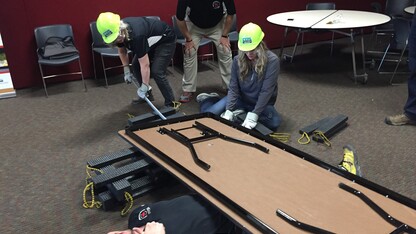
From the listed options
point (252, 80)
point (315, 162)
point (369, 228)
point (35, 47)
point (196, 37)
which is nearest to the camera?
point (369, 228)

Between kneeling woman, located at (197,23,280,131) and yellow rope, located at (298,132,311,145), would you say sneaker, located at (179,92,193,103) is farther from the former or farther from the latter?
yellow rope, located at (298,132,311,145)

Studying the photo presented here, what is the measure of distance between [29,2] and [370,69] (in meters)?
4.32

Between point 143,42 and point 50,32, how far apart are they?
1.85 metres

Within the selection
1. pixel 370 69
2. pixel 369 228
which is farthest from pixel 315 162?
pixel 370 69

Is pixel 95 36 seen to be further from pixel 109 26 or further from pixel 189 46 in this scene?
pixel 109 26

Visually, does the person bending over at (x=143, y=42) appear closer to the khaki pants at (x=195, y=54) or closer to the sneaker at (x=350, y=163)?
the khaki pants at (x=195, y=54)

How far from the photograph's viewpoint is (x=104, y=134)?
3.14 metres

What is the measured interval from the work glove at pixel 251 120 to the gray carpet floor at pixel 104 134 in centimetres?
41

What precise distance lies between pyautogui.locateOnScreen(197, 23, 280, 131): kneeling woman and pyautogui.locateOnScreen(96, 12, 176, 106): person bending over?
710 millimetres

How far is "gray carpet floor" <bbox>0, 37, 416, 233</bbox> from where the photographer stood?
2.22 meters

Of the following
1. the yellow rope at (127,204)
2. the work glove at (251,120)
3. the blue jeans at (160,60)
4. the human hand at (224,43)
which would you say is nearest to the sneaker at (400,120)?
the work glove at (251,120)

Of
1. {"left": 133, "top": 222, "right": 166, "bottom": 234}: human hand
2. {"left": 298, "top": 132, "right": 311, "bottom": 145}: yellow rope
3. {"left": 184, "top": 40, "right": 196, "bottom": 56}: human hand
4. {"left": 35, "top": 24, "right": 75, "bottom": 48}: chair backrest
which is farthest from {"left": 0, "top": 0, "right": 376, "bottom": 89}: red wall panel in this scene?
{"left": 133, "top": 222, "right": 166, "bottom": 234}: human hand

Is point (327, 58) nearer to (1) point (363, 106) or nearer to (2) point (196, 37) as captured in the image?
(1) point (363, 106)

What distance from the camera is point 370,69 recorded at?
4805 mm
